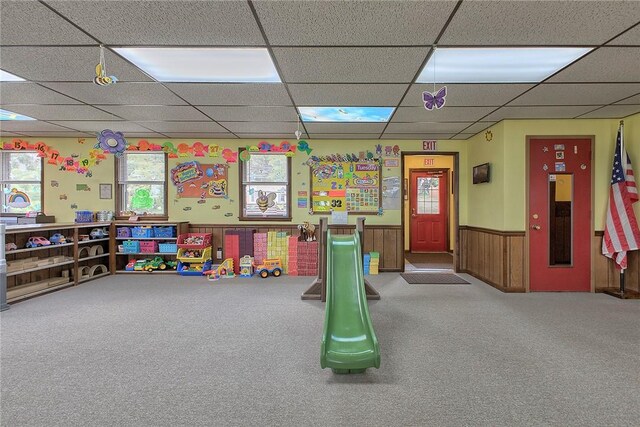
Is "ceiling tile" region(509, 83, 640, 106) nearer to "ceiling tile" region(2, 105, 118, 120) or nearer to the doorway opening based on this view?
the doorway opening

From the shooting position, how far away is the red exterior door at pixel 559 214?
521cm

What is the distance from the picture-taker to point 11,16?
2.42 metres

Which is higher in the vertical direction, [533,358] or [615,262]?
[615,262]

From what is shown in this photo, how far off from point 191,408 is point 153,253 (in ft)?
16.3

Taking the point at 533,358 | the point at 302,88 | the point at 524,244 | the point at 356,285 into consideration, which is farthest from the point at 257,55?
the point at 524,244

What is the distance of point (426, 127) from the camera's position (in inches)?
226

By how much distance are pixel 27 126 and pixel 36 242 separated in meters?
2.21

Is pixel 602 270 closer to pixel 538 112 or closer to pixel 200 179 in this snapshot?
pixel 538 112

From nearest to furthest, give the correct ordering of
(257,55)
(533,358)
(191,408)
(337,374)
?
(191,408) < (337,374) < (533,358) < (257,55)

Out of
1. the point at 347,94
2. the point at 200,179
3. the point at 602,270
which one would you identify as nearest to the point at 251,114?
the point at 347,94

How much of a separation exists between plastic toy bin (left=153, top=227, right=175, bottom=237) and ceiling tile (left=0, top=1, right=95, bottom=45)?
4172 mm

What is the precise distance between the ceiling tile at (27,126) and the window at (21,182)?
2.94 feet

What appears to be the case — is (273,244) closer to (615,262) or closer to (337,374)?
(337,374)

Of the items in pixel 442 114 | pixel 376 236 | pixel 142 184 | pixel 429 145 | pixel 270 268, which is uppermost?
pixel 442 114
